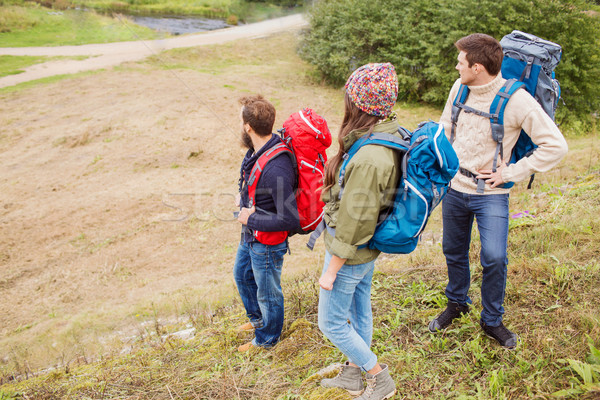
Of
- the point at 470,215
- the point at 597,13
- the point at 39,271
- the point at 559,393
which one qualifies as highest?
the point at 597,13

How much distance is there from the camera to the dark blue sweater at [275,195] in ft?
8.69

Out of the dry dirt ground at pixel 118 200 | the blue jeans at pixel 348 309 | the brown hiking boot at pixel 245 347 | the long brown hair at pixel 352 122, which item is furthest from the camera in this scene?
the dry dirt ground at pixel 118 200

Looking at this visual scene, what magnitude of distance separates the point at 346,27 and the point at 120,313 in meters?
11.5

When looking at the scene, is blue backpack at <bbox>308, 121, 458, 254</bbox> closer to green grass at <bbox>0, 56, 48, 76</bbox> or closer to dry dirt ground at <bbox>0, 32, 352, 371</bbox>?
dry dirt ground at <bbox>0, 32, 352, 371</bbox>

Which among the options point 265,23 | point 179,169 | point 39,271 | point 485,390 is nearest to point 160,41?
point 265,23

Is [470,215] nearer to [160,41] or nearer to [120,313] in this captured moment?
[120,313]

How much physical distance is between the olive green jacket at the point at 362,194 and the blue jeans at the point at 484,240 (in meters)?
0.84

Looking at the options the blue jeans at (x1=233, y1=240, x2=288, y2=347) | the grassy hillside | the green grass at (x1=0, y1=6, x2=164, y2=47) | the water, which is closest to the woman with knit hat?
the grassy hillside

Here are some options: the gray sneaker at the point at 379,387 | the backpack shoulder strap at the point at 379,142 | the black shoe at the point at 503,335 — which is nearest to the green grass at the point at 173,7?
the backpack shoulder strap at the point at 379,142

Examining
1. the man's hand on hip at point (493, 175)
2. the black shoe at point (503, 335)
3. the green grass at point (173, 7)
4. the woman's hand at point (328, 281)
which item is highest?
the green grass at point (173, 7)

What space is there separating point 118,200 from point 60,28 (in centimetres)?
1151

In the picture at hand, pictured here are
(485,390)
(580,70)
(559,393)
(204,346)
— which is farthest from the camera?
(580,70)

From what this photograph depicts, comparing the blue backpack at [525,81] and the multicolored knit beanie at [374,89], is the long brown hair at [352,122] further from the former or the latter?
the blue backpack at [525,81]

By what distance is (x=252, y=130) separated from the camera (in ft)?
9.09
